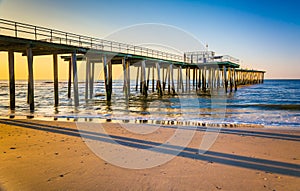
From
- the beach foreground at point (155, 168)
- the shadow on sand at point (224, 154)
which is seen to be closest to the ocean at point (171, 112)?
the shadow on sand at point (224, 154)

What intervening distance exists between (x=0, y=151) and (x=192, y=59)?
32.2 metres

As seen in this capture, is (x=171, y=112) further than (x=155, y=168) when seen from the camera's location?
Yes

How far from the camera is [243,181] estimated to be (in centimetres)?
415

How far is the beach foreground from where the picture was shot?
397cm

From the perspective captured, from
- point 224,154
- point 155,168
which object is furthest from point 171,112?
point 155,168

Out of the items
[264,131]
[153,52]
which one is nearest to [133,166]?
[264,131]

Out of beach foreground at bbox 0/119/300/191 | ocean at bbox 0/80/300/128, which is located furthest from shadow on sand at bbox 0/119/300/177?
ocean at bbox 0/80/300/128

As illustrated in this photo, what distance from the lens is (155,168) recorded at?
187 inches

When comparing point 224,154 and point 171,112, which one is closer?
point 224,154

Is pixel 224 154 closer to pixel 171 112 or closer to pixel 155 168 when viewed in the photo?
pixel 155 168

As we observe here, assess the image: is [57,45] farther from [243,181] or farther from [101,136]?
[243,181]

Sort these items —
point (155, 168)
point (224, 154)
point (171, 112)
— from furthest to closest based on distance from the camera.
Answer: point (171, 112) < point (224, 154) < point (155, 168)

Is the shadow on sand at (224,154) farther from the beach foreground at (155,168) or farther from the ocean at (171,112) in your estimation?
the ocean at (171,112)

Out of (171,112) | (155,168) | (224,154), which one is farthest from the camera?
(171,112)
